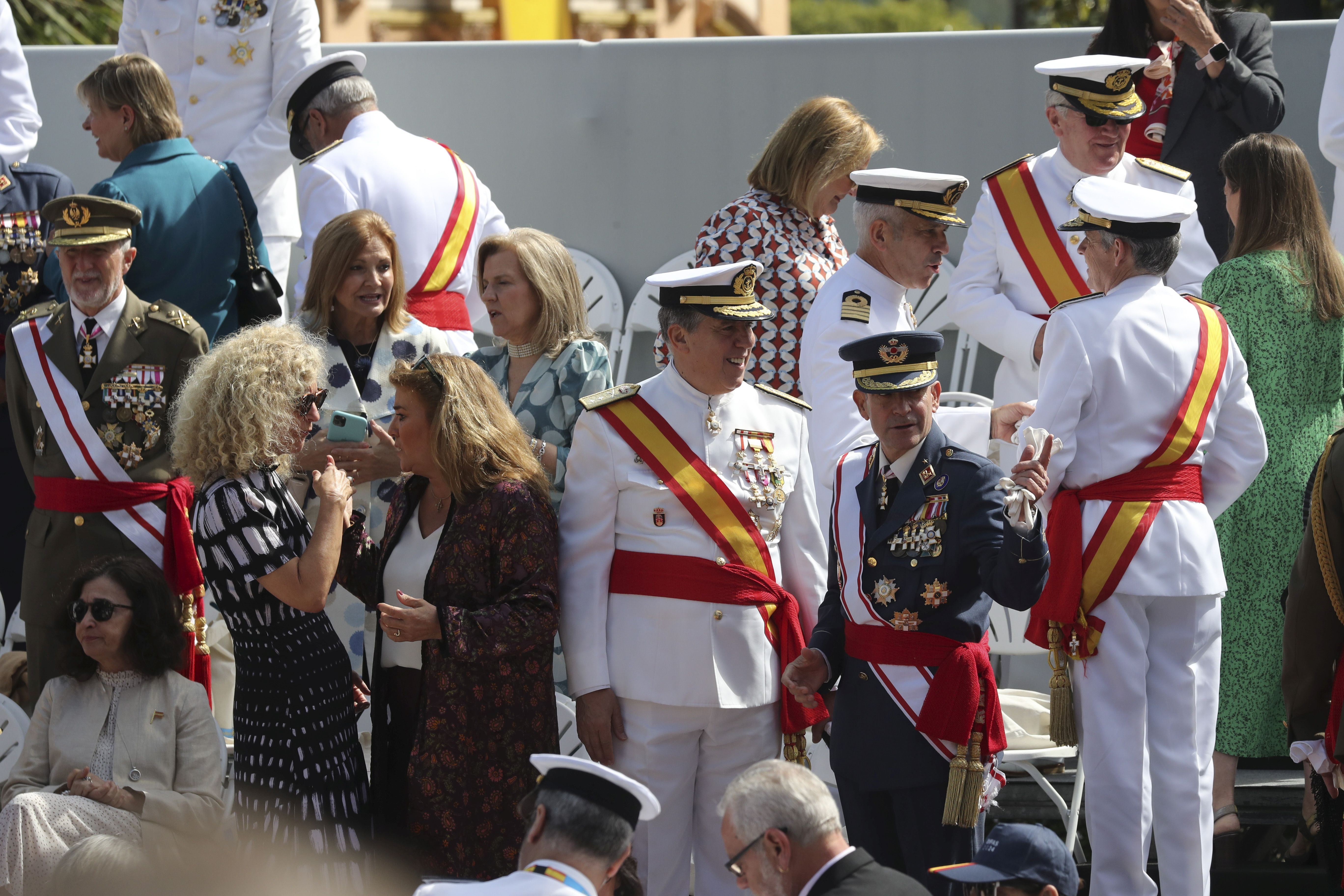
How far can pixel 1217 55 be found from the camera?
17.7 feet

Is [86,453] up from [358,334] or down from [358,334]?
down

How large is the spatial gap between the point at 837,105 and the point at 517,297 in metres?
1.26

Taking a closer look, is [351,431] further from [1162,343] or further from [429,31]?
[429,31]

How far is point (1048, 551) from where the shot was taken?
3635 millimetres

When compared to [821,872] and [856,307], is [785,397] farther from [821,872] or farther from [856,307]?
[821,872]

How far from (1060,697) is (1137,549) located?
1.35 ft

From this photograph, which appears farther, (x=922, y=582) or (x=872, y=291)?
(x=872, y=291)

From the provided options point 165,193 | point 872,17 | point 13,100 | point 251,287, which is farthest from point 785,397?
point 872,17

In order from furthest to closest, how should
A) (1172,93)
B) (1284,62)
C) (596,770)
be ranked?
(1284,62) → (1172,93) → (596,770)

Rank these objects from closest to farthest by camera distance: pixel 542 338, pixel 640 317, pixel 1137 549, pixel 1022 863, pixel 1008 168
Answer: pixel 1022 863 < pixel 1137 549 < pixel 542 338 < pixel 1008 168 < pixel 640 317

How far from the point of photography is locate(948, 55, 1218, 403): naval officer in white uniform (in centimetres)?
488

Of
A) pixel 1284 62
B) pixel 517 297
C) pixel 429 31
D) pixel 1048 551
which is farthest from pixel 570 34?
pixel 1048 551

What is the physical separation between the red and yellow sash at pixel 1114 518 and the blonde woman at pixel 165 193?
280 centimetres

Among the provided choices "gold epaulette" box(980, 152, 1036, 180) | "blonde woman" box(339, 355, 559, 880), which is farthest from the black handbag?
"gold epaulette" box(980, 152, 1036, 180)
